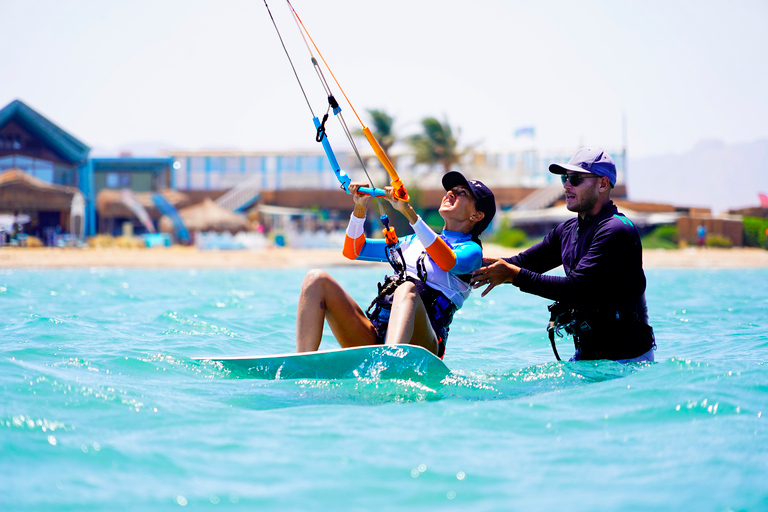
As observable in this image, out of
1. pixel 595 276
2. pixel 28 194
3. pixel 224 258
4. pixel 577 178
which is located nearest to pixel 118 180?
pixel 28 194

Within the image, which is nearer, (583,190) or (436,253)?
(436,253)

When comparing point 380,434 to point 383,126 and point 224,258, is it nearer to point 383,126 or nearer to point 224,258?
point 224,258

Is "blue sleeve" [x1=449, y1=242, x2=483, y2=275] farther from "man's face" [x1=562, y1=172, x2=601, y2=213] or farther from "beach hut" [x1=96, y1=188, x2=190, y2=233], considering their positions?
"beach hut" [x1=96, y1=188, x2=190, y2=233]

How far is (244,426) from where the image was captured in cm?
332

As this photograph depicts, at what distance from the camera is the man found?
13.5ft

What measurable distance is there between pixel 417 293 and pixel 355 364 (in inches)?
21.0

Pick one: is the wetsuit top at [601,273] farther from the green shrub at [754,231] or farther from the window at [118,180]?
the window at [118,180]

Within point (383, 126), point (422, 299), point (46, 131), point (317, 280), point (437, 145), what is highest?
point (383, 126)

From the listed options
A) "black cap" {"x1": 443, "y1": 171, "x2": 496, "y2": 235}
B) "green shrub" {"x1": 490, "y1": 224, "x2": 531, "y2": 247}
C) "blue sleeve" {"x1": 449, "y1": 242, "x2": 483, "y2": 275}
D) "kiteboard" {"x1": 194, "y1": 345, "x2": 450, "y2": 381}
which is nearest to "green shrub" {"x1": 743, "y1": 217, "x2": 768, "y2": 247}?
Result: "green shrub" {"x1": 490, "y1": 224, "x2": 531, "y2": 247}

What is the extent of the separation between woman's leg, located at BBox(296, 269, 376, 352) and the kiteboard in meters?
0.12

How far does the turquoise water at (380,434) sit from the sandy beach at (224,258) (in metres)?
14.1

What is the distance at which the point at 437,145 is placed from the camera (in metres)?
36.6

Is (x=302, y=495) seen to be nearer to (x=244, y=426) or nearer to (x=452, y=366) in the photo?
(x=244, y=426)

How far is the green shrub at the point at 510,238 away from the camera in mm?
27188
